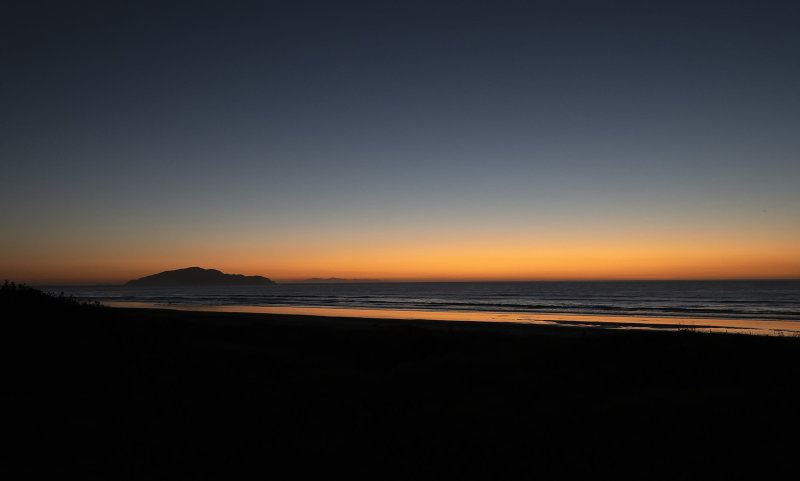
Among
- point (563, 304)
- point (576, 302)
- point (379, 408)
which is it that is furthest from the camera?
point (576, 302)

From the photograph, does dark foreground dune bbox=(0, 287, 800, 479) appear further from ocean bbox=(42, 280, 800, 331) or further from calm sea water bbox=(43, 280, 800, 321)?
calm sea water bbox=(43, 280, 800, 321)

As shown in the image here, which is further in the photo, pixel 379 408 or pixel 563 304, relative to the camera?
pixel 563 304

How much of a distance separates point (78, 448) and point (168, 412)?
1750mm

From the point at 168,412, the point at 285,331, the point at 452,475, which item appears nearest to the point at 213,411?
the point at 168,412

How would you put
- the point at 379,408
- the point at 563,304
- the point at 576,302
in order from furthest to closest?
the point at 576,302 → the point at 563,304 → the point at 379,408

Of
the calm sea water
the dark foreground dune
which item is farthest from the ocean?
the dark foreground dune

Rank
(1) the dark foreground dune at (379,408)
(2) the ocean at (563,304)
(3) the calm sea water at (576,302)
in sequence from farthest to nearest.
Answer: (3) the calm sea water at (576,302), (2) the ocean at (563,304), (1) the dark foreground dune at (379,408)

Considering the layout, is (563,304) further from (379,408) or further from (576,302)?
(379,408)

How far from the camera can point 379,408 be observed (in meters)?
9.33

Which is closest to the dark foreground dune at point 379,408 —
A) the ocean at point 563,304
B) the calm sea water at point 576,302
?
the ocean at point 563,304

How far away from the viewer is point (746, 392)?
32.9 ft

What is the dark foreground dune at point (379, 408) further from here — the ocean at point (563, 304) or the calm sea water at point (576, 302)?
the calm sea water at point (576, 302)

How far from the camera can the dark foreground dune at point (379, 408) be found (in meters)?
6.73

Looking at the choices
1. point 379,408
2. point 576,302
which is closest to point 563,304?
point 576,302
